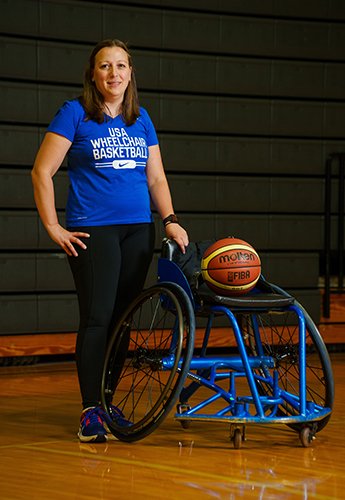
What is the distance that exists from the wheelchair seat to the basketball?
0.03 metres

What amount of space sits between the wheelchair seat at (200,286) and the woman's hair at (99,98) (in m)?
0.42

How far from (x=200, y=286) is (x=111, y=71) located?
28.4 inches

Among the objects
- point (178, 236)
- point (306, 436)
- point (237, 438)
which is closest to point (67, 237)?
point (178, 236)

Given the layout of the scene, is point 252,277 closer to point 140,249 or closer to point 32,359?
point 140,249

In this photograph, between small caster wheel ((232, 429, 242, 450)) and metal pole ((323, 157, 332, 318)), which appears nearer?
small caster wheel ((232, 429, 242, 450))

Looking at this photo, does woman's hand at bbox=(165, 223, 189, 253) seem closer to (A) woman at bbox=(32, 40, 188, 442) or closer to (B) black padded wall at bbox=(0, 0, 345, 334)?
(A) woman at bbox=(32, 40, 188, 442)

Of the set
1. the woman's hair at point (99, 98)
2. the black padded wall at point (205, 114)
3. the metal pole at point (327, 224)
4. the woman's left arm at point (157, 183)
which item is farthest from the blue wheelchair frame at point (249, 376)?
the metal pole at point (327, 224)

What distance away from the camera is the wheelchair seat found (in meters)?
3.10

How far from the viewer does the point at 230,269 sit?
3.18 m

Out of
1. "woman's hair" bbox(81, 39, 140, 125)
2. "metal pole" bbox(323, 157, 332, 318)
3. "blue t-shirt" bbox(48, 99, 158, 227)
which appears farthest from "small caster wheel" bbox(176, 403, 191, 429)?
"metal pole" bbox(323, 157, 332, 318)

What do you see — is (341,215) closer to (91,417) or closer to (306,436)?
(306,436)

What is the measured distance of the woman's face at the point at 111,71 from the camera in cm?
326

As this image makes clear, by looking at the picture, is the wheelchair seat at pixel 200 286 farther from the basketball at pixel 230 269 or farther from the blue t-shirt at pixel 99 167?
the blue t-shirt at pixel 99 167

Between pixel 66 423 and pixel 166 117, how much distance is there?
2.38m
